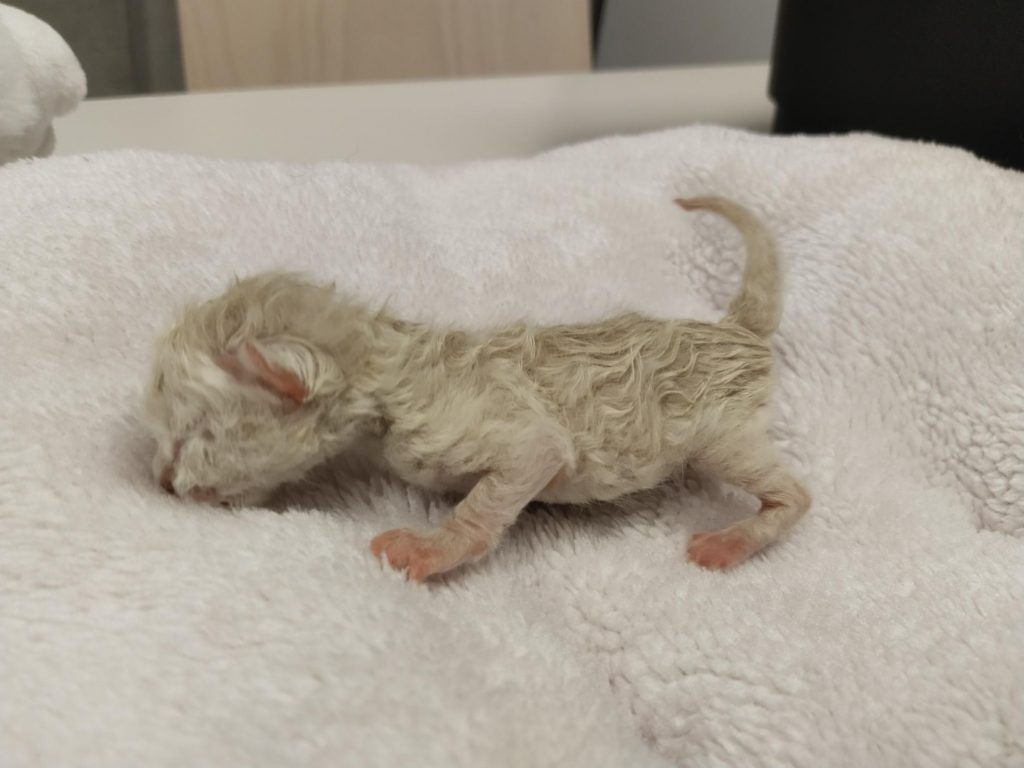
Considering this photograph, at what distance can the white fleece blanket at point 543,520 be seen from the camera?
27.3 inches

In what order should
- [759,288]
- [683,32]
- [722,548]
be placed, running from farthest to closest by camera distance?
1. [683,32]
2. [759,288]
3. [722,548]

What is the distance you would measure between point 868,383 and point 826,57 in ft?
2.74

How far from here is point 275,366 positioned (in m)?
0.83

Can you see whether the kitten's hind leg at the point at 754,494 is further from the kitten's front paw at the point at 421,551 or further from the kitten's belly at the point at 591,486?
the kitten's front paw at the point at 421,551

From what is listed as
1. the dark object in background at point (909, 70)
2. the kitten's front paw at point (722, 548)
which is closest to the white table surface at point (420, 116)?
the dark object in background at point (909, 70)

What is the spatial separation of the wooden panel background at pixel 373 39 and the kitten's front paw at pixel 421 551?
1.70 m

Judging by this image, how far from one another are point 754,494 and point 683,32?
2.34 metres

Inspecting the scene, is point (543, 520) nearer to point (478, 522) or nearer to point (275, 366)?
point (478, 522)

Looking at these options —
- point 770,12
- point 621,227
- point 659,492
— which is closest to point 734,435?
point 659,492

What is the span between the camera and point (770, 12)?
2.86m

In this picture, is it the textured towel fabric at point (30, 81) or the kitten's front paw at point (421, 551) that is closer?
the kitten's front paw at point (421, 551)

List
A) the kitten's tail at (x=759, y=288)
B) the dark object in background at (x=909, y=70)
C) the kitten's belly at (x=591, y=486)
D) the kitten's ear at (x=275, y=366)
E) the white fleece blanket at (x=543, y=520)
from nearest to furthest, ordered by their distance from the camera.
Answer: the white fleece blanket at (x=543, y=520), the kitten's ear at (x=275, y=366), the kitten's belly at (x=591, y=486), the kitten's tail at (x=759, y=288), the dark object in background at (x=909, y=70)

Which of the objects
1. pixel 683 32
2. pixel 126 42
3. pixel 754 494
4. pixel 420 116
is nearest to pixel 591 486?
pixel 754 494

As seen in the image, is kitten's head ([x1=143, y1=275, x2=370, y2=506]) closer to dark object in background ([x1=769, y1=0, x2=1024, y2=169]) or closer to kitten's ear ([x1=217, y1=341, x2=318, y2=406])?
kitten's ear ([x1=217, y1=341, x2=318, y2=406])
